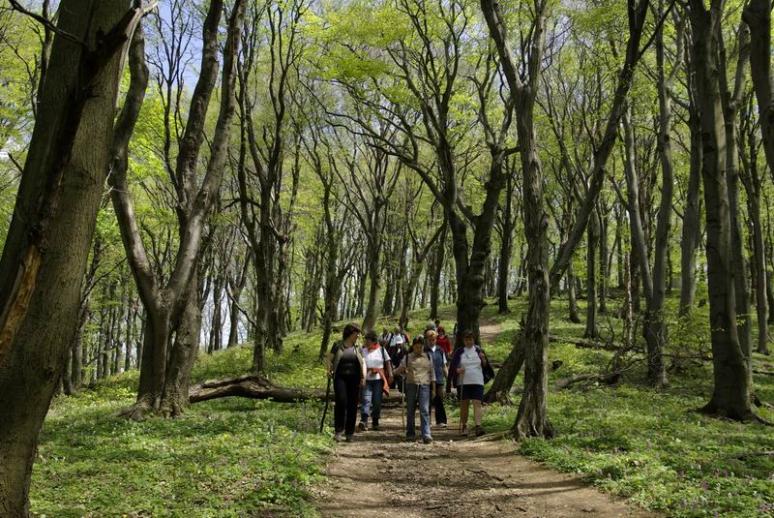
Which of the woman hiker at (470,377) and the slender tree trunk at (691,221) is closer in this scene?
the woman hiker at (470,377)

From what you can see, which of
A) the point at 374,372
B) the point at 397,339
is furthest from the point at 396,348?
the point at 374,372

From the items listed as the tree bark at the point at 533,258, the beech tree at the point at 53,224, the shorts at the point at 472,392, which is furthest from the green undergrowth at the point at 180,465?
the tree bark at the point at 533,258

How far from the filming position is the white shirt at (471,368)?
10453 mm

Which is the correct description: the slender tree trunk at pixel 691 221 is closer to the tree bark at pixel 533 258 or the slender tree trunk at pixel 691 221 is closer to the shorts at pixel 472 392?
the tree bark at pixel 533 258

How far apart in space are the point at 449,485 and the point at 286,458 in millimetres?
2094

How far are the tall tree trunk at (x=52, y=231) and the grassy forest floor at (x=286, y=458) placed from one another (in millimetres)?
1865

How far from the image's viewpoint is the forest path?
19.7 ft

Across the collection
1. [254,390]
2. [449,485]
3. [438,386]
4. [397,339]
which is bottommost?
[449,485]

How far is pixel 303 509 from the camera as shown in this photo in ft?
18.4

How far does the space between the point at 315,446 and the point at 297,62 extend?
16.1 m

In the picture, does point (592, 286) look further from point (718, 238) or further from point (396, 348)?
point (718, 238)

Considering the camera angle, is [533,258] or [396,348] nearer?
[533,258]

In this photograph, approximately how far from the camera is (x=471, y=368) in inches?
414

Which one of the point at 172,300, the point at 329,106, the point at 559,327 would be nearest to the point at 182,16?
the point at 329,106
